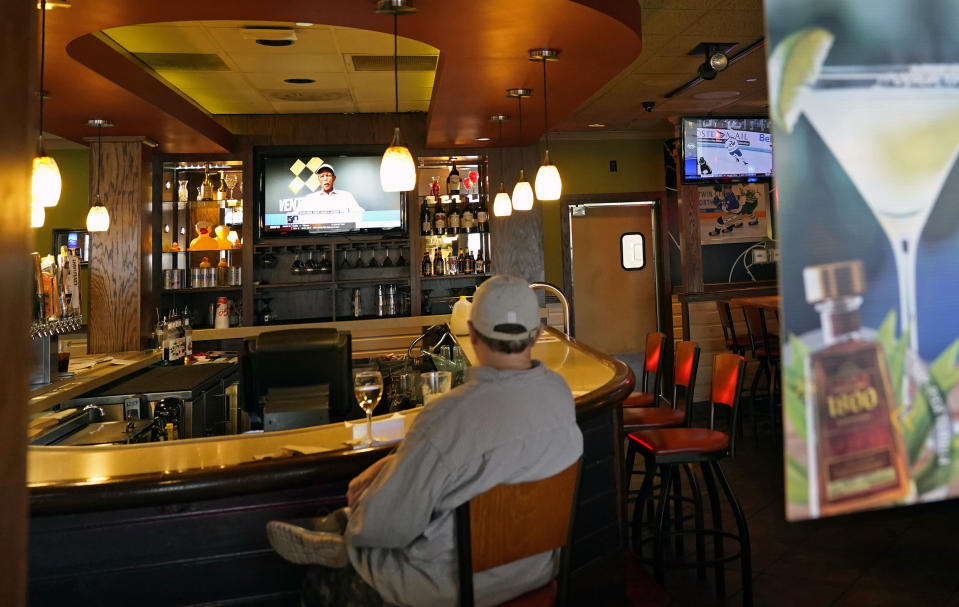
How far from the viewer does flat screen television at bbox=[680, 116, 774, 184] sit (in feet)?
21.1

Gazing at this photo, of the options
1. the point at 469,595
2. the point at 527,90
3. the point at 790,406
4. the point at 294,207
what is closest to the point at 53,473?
the point at 469,595

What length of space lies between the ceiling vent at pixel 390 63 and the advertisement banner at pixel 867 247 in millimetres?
4563

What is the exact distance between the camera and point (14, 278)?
64cm

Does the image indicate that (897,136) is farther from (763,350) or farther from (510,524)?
(763,350)

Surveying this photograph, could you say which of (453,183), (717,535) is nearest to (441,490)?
(717,535)

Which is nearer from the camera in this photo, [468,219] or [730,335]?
[730,335]

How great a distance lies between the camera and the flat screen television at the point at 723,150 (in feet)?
21.1

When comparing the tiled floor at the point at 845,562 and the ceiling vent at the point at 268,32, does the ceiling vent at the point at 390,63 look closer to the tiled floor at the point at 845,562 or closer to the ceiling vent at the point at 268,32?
the ceiling vent at the point at 268,32

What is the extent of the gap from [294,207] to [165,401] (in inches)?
132

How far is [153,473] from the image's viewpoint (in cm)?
169

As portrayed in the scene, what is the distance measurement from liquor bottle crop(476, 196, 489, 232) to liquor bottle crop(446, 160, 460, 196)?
0.26 metres

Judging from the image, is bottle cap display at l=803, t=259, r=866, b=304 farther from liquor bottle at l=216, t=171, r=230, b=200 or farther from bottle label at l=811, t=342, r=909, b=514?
liquor bottle at l=216, t=171, r=230, b=200

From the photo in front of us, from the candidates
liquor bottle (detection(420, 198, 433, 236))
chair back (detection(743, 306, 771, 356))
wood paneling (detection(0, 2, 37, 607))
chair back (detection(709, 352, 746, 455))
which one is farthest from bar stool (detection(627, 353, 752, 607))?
liquor bottle (detection(420, 198, 433, 236))

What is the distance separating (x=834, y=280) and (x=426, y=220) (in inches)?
238
